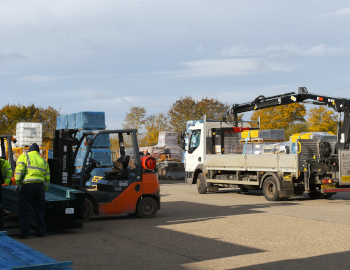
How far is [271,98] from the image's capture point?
18609 millimetres

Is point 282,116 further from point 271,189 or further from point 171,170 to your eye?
point 271,189

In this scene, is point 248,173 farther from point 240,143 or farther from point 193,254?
point 193,254

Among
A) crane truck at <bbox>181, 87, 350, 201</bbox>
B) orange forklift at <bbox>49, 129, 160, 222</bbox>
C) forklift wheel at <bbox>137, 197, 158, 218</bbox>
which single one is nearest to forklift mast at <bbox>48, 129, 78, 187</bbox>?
orange forklift at <bbox>49, 129, 160, 222</bbox>

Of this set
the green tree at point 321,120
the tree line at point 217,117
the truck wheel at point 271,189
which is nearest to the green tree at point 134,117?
the tree line at point 217,117

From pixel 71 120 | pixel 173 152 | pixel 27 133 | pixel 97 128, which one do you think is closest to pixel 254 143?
pixel 97 128

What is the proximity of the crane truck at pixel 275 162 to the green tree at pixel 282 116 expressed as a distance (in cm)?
2369

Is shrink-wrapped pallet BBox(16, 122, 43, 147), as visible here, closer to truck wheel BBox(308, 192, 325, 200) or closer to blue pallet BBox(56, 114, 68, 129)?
blue pallet BBox(56, 114, 68, 129)

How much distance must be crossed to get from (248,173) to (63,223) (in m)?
9.24

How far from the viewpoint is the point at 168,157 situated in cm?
3145

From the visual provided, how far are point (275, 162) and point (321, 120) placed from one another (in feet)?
96.6

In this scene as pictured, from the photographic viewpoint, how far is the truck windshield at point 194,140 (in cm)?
1880

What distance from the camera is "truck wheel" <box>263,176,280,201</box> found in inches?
600

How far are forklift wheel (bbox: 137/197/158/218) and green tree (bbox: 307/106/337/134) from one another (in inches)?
1292

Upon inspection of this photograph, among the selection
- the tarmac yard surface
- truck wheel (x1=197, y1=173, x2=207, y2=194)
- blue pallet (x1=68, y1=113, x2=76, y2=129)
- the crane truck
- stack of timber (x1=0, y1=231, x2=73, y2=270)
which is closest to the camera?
stack of timber (x1=0, y1=231, x2=73, y2=270)
